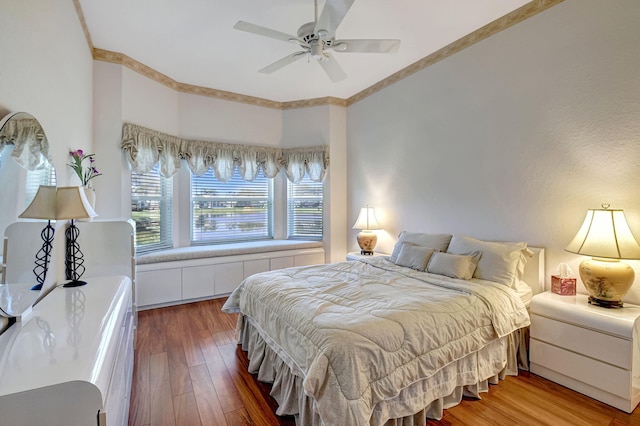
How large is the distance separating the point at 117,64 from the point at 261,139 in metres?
2.15

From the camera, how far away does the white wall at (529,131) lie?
2213 millimetres

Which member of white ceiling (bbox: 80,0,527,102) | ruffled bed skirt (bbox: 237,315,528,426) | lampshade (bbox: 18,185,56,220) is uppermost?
white ceiling (bbox: 80,0,527,102)

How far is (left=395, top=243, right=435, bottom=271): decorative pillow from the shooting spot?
2.93m

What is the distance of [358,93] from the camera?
185 inches

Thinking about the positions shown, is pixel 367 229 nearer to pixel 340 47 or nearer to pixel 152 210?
pixel 340 47

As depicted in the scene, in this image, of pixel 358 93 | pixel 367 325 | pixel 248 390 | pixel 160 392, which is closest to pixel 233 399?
pixel 248 390

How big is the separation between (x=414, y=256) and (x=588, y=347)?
55.6 inches

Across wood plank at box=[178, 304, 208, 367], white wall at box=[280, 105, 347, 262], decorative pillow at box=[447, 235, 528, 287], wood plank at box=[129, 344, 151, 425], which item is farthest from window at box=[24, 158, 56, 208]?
white wall at box=[280, 105, 347, 262]

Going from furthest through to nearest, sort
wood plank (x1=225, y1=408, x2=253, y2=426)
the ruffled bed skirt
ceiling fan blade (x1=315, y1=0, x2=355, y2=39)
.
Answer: ceiling fan blade (x1=315, y1=0, x2=355, y2=39)
wood plank (x1=225, y1=408, x2=253, y2=426)
the ruffled bed skirt

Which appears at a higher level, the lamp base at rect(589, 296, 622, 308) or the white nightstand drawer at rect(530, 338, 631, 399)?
the lamp base at rect(589, 296, 622, 308)

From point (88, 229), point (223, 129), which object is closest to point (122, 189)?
point (88, 229)

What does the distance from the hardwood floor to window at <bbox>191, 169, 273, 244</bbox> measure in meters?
2.14

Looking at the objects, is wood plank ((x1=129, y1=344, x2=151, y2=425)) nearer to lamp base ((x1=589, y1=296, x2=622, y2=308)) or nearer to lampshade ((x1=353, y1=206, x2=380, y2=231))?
lampshade ((x1=353, y1=206, x2=380, y2=231))

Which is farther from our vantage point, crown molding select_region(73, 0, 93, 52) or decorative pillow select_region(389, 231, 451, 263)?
decorative pillow select_region(389, 231, 451, 263)
